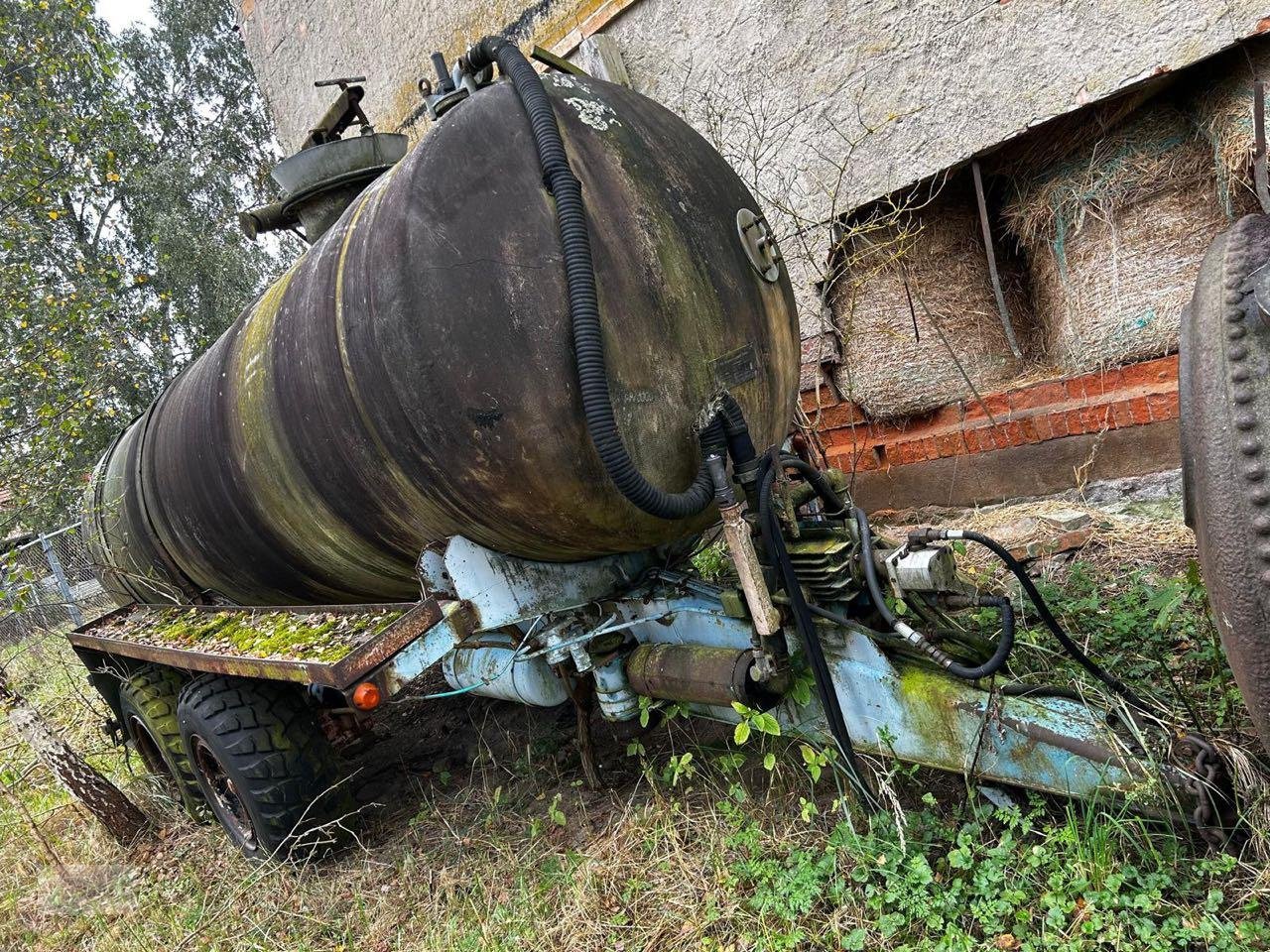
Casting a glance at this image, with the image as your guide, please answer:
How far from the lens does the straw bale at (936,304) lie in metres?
4.51

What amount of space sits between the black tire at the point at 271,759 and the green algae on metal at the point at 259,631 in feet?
0.78

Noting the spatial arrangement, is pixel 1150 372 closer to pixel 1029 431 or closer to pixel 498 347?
pixel 1029 431

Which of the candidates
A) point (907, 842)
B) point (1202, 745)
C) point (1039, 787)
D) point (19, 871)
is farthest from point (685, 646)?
point (19, 871)

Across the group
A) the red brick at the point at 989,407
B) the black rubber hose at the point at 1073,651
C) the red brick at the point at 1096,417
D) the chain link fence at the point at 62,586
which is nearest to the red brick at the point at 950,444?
the red brick at the point at 989,407

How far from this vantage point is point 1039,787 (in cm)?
202

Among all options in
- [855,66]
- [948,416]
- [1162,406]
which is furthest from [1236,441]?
[855,66]

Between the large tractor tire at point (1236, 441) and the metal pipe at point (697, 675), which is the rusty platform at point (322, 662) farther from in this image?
the large tractor tire at point (1236, 441)

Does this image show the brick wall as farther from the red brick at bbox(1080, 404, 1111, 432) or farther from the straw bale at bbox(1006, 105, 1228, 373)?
the straw bale at bbox(1006, 105, 1228, 373)

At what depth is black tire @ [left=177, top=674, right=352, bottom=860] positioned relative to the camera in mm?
A: 3137

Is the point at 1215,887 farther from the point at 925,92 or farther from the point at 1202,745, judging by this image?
the point at 925,92

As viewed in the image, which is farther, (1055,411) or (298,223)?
(1055,411)

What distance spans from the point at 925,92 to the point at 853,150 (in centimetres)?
46

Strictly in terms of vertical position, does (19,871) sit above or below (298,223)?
below

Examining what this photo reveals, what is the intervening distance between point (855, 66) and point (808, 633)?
138 inches
